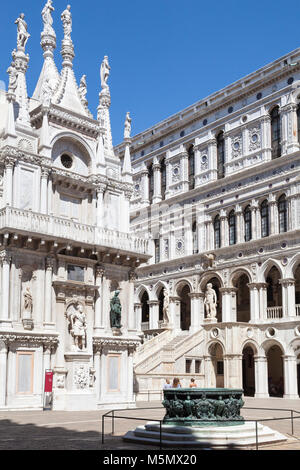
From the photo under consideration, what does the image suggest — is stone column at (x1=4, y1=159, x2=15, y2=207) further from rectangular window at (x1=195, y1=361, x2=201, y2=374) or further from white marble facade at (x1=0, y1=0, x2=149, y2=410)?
rectangular window at (x1=195, y1=361, x2=201, y2=374)

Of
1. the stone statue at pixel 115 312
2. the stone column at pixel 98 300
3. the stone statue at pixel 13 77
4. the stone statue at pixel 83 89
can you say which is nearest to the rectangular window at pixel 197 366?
the stone statue at pixel 115 312

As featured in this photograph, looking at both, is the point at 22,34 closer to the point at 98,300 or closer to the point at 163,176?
the point at 98,300

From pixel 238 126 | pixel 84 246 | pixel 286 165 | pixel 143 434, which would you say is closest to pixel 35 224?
pixel 84 246

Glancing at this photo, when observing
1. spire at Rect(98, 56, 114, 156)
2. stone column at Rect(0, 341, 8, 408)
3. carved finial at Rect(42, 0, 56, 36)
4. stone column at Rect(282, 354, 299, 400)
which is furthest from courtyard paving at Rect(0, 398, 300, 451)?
carved finial at Rect(42, 0, 56, 36)

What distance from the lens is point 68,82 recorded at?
33.0 metres

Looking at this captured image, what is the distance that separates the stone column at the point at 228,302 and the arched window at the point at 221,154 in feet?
29.8

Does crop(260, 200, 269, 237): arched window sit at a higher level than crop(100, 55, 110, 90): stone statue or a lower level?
lower

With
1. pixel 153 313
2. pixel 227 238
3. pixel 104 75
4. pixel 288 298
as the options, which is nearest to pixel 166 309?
pixel 153 313

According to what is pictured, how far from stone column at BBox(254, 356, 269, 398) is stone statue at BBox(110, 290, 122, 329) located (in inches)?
633

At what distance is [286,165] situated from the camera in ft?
145

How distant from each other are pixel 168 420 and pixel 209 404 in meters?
1.03

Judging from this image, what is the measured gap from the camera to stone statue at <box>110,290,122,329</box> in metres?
30.4
